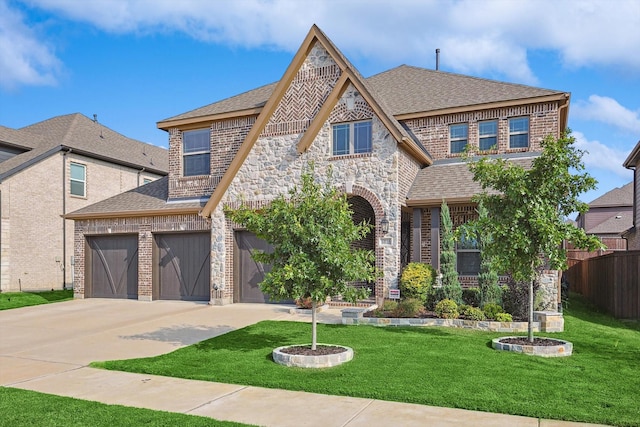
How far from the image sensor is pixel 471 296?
13.7 m

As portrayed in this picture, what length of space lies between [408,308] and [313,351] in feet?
14.3

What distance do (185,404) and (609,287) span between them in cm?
1329

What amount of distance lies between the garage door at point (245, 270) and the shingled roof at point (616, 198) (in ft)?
119

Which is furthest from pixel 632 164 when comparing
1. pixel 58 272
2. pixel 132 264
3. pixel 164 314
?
pixel 58 272

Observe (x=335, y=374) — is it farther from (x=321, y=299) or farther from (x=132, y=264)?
(x=132, y=264)

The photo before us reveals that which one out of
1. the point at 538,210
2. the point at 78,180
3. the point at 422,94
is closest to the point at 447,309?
the point at 538,210

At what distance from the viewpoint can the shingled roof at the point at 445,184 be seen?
1491cm

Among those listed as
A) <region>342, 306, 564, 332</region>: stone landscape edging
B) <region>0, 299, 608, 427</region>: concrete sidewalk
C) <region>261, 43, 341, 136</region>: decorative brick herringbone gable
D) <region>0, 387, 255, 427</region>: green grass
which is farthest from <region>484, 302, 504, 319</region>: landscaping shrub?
<region>0, 387, 255, 427</region>: green grass

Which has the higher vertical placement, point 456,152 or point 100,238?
point 456,152

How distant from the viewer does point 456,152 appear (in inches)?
677

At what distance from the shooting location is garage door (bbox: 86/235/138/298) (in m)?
18.7

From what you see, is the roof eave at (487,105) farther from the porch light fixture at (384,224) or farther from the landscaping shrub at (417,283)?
the landscaping shrub at (417,283)

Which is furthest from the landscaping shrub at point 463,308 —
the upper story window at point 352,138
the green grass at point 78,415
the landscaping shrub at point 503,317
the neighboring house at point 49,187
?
the neighboring house at point 49,187

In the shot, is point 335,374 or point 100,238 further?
point 100,238
